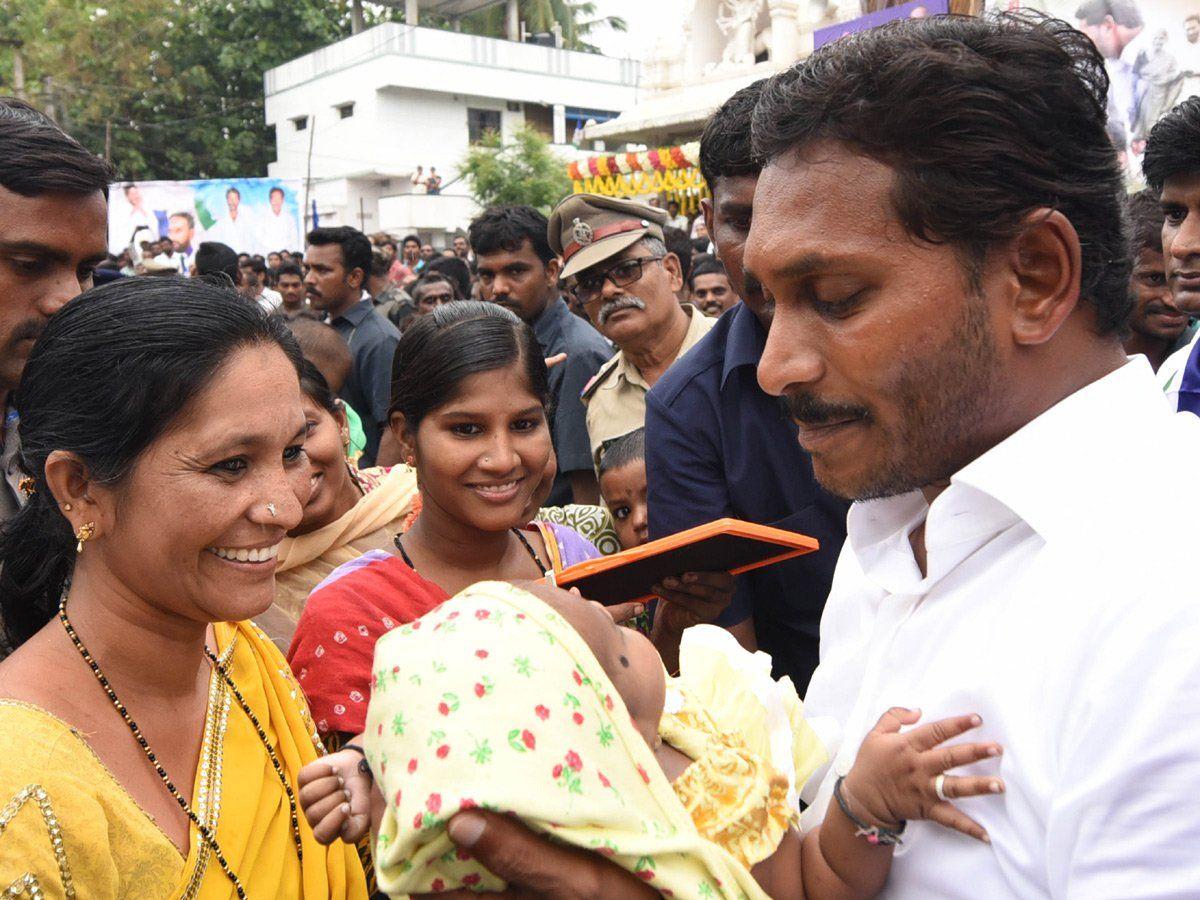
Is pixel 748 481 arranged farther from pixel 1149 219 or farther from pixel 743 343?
pixel 1149 219

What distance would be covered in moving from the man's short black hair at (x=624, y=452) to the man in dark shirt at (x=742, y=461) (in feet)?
1.64

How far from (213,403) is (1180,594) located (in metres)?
1.60

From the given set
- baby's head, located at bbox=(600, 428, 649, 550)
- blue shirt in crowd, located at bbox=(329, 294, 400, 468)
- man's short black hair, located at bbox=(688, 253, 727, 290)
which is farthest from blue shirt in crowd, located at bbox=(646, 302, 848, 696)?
man's short black hair, located at bbox=(688, 253, 727, 290)

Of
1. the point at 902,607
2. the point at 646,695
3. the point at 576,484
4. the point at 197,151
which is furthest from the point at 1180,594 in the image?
the point at 197,151

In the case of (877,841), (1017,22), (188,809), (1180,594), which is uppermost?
(1017,22)

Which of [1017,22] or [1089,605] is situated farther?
[1017,22]

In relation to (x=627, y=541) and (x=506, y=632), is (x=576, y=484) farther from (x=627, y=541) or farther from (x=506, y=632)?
(x=506, y=632)

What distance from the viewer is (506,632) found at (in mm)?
1370

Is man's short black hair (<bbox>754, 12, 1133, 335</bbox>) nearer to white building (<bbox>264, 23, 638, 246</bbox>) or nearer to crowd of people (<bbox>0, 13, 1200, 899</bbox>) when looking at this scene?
crowd of people (<bbox>0, 13, 1200, 899</bbox>)

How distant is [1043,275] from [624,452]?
2.24m

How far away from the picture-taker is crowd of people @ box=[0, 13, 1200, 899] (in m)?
1.26

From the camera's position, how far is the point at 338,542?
11.5 ft

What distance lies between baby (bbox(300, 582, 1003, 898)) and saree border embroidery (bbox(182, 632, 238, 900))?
1.31 feet

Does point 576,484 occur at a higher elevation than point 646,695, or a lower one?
lower
